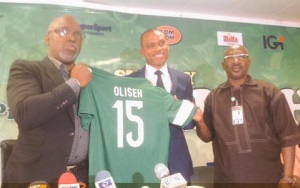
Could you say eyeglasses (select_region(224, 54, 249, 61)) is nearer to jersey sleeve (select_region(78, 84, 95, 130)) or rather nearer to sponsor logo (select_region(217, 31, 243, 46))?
sponsor logo (select_region(217, 31, 243, 46))

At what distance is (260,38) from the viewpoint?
258 centimetres

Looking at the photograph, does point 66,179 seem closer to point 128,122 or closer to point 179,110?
point 128,122

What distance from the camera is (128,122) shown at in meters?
2.04

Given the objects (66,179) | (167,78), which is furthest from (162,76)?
(66,179)

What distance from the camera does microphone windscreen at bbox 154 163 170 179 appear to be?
1.85m

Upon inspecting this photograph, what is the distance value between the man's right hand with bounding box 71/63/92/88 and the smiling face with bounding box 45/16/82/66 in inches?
6.1

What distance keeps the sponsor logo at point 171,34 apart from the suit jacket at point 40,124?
2.92 ft

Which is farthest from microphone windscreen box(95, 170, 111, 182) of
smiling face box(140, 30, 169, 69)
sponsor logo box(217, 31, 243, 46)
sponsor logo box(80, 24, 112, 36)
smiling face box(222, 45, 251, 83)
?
sponsor logo box(217, 31, 243, 46)

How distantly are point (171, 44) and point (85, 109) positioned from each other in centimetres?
89

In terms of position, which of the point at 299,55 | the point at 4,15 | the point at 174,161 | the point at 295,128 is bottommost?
the point at 174,161

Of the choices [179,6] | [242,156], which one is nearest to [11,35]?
[179,6]

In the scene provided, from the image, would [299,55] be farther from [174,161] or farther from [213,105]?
[174,161]

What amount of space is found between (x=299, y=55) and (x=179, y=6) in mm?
1174

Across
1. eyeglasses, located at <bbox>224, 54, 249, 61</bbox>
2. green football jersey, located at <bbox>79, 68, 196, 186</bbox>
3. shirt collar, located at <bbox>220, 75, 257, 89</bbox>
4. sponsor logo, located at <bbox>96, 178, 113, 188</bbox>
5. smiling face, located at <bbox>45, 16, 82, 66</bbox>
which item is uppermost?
smiling face, located at <bbox>45, 16, 82, 66</bbox>
